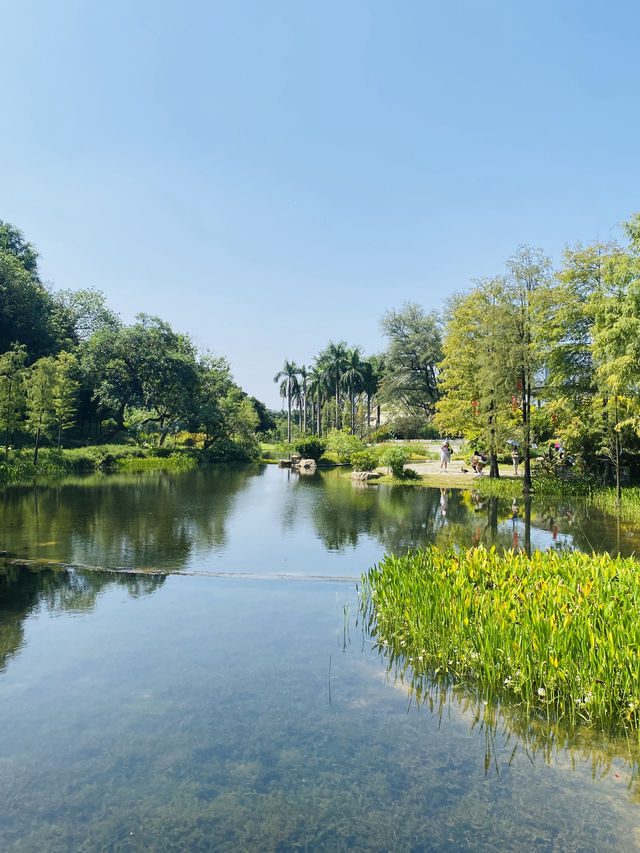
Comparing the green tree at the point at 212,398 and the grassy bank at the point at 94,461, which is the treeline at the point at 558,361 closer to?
the grassy bank at the point at 94,461

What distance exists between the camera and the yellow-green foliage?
19.3 ft

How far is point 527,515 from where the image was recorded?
20.6 metres

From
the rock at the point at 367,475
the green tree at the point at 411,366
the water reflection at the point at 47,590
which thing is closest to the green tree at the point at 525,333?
the rock at the point at 367,475

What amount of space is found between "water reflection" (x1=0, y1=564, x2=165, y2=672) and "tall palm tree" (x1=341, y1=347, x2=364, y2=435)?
60.1 m

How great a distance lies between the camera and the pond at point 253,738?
173 inches

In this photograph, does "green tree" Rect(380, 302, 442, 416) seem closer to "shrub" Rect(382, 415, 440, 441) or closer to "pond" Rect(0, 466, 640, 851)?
"shrub" Rect(382, 415, 440, 441)

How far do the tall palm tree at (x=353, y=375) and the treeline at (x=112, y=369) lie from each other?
1439 centimetres

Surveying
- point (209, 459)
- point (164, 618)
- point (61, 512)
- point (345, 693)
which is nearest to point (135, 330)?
point (209, 459)

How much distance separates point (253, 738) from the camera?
574 centimetres

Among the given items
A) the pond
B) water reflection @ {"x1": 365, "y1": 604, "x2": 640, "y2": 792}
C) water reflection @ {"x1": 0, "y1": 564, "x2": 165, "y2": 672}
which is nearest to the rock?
the pond

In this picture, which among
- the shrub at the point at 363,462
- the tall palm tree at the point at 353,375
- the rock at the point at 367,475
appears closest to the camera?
the rock at the point at 367,475

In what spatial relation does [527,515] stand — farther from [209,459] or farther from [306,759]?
[209,459]

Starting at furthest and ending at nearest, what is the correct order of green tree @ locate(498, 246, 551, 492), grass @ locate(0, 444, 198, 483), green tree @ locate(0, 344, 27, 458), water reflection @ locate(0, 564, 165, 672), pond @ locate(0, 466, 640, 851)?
green tree @ locate(0, 344, 27, 458) < grass @ locate(0, 444, 198, 483) < green tree @ locate(498, 246, 551, 492) < water reflection @ locate(0, 564, 165, 672) < pond @ locate(0, 466, 640, 851)

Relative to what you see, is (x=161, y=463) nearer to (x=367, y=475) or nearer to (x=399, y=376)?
(x=367, y=475)
